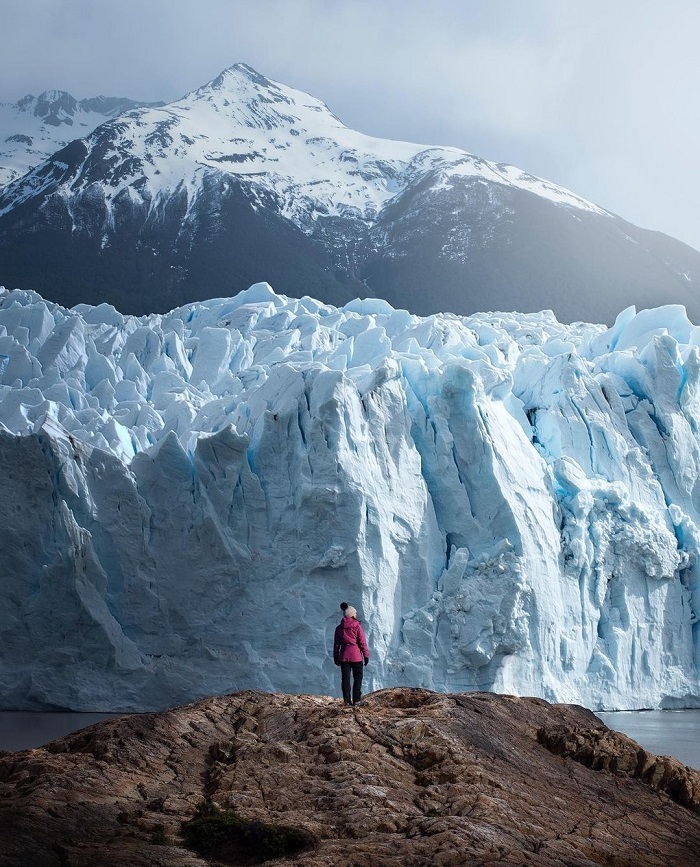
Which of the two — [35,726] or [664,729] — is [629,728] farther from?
[35,726]

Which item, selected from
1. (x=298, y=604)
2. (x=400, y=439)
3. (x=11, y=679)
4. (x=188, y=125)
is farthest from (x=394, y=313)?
(x=188, y=125)

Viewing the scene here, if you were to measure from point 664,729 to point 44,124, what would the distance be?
7475 cm

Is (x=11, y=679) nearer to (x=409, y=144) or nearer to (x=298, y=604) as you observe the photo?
(x=298, y=604)

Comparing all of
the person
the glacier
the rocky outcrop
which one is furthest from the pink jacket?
the glacier

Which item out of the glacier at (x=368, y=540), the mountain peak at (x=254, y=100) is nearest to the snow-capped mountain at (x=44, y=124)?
the mountain peak at (x=254, y=100)

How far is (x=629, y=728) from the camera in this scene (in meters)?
12.0

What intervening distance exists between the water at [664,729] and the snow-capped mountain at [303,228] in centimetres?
2416

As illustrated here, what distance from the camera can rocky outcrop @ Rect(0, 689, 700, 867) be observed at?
4.26 metres

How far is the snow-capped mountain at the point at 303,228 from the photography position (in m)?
38.2

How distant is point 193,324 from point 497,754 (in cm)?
1909

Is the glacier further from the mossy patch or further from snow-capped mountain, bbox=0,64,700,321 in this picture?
snow-capped mountain, bbox=0,64,700,321

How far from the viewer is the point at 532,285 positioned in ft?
129

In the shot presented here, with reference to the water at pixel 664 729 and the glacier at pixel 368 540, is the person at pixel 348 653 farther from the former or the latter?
the glacier at pixel 368 540

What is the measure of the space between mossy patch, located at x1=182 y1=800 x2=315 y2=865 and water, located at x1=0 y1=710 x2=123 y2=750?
19.2 feet
